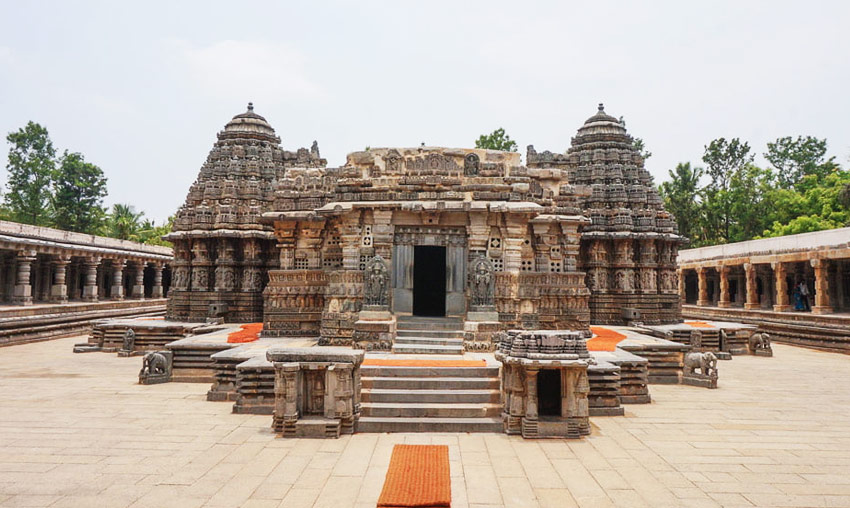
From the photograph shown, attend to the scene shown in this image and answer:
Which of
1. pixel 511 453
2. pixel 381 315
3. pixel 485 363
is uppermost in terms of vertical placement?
pixel 381 315

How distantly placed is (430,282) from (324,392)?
789 centimetres

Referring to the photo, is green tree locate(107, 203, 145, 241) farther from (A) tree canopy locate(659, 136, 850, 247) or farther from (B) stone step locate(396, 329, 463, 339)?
(A) tree canopy locate(659, 136, 850, 247)

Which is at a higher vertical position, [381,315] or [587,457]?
[381,315]

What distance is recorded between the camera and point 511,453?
675 cm

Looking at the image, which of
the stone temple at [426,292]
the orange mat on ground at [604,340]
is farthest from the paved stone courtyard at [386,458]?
the orange mat on ground at [604,340]

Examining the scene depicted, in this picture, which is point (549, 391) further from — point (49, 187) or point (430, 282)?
point (49, 187)

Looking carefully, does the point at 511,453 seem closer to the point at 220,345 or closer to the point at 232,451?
the point at 232,451

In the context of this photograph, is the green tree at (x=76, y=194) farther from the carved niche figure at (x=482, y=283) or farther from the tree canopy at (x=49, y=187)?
the carved niche figure at (x=482, y=283)

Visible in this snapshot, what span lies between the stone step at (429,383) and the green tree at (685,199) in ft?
125

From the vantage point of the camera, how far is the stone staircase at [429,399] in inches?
305

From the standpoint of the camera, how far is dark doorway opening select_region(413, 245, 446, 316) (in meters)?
15.2

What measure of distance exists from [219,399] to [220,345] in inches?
101

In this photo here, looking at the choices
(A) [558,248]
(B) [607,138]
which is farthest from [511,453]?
(B) [607,138]

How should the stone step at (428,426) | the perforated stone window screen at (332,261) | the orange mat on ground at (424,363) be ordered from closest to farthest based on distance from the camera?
1. the stone step at (428,426)
2. the orange mat on ground at (424,363)
3. the perforated stone window screen at (332,261)
